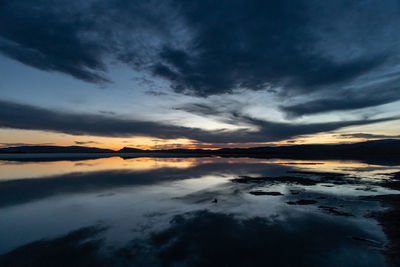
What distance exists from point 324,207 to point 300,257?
9607 millimetres

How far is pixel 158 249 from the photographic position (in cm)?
972

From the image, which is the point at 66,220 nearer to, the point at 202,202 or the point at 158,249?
the point at 158,249

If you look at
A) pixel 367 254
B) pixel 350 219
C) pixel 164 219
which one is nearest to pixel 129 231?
pixel 164 219

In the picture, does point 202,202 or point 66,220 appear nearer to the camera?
point 66,220

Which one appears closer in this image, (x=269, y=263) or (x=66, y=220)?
(x=269, y=263)

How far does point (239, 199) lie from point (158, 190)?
1032cm

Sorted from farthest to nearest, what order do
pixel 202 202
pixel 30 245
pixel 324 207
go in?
pixel 202 202
pixel 324 207
pixel 30 245

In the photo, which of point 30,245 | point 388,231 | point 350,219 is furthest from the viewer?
point 350,219

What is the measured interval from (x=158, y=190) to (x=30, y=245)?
47.4 feet

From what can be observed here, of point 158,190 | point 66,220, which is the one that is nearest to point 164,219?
point 66,220

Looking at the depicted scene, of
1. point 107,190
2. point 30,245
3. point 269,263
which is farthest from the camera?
point 107,190

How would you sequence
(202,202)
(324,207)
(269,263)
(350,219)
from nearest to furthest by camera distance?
(269,263), (350,219), (324,207), (202,202)

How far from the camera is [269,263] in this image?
8.63 metres

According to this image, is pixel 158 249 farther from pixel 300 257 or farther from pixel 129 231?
pixel 300 257
